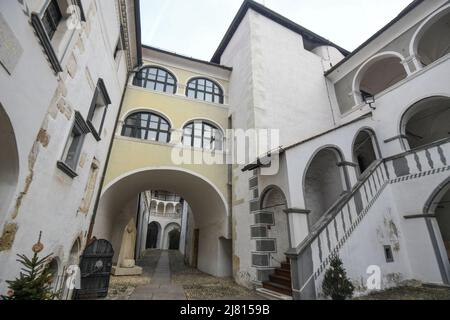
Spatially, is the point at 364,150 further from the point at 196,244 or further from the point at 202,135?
the point at 196,244

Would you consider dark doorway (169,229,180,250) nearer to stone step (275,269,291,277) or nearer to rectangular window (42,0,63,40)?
stone step (275,269,291,277)

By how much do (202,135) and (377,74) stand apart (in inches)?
421

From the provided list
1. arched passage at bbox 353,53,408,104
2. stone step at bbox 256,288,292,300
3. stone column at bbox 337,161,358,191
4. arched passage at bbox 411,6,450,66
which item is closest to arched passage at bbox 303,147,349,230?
stone column at bbox 337,161,358,191

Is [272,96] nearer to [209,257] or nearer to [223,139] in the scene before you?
[223,139]

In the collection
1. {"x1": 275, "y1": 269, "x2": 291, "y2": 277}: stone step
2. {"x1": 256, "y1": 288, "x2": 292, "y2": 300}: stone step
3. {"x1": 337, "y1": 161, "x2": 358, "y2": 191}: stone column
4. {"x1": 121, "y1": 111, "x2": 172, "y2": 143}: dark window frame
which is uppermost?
{"x1": 121, "y1": 111, "x2": 172, "y2": 143}: dark window frame

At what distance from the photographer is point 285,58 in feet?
40.6

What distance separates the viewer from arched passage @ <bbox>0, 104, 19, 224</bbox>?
3.23 metres

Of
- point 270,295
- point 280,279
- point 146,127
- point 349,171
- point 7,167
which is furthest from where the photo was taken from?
point 146,127

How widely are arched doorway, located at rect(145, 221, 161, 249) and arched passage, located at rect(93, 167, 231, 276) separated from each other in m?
21.5

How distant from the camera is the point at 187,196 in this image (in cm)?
1291

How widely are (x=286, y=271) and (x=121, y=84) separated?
10.1 metres

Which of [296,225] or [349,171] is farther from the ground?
[349,171]

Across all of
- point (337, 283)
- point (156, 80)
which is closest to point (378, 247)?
point (337, 283)
